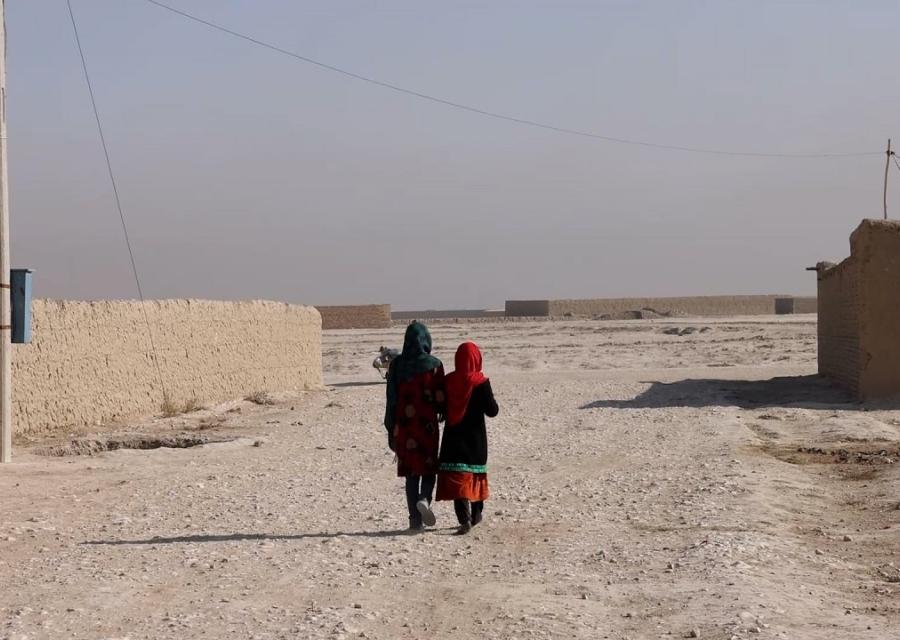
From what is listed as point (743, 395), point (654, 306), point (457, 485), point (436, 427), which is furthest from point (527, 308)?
point (457, 485)

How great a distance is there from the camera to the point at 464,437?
7.87 m

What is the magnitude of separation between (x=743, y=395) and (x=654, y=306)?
47227 millimetres

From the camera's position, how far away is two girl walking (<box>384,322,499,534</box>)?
7.82 metres

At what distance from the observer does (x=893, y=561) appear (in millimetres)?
7188

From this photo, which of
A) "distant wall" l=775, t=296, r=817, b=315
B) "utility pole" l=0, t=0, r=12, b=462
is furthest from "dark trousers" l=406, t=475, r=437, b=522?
"distant wall" l=775, t=296, r=817, b=315

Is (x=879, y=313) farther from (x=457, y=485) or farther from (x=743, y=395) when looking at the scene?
(x=457, y=485)

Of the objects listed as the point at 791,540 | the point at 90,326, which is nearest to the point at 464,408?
the point at 791,540

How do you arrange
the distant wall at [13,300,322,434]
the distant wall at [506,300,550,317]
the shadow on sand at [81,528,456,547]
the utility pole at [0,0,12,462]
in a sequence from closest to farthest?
the shadow on sand at [81,528,456,547]
the utility pole at [0,0,12,462]
the distant wall at [13,300,322,434]
the distant wall at [506,300,550,317]

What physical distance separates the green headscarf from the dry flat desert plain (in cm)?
99

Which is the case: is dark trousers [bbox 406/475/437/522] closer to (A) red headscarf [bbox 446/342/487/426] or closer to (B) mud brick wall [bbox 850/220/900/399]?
(A) red headscarf [bbox 446/342/487/426]

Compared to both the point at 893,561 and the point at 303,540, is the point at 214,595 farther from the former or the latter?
the point at 893,561

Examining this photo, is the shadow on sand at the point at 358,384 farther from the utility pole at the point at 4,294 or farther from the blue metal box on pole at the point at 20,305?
the utility pole at the point at 4,294

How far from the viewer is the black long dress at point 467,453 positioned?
7.82 meters

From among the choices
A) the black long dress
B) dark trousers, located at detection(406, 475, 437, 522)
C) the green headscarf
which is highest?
the green headscarf
